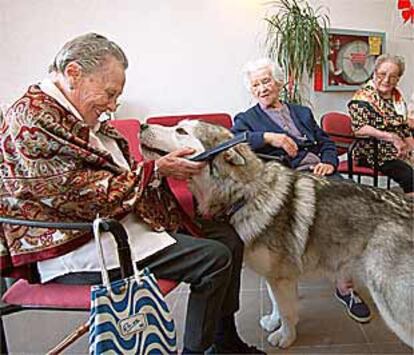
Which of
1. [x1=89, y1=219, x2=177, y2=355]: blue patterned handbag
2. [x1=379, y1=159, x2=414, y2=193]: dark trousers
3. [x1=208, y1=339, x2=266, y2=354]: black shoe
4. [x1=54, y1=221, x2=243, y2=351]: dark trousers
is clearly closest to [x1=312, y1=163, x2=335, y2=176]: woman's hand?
[x1=379, y1=159, x2=414, y2=193]: dark trousers

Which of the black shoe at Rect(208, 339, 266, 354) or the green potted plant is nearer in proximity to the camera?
the black shoe at Rect(208, 339, 266, 354)

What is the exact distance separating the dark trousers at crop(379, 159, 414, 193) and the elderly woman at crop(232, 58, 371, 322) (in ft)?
2.16

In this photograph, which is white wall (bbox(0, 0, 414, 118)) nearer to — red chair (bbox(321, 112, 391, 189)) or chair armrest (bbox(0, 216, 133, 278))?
red chair (bbox(321, 112, 391, 189))

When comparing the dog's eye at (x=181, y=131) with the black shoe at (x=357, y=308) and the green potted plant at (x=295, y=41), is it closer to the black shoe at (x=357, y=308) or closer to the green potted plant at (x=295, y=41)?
the black shoe at (x=357, y=308)

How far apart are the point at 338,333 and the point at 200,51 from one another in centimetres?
243

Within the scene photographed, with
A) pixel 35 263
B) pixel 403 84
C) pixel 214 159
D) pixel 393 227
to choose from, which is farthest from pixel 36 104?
pixel 403 84

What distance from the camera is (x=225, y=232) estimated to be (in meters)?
1.79

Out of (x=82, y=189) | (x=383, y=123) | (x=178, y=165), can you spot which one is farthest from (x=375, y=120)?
(x=82, y=189)

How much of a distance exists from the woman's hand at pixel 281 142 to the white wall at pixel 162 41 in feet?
5.36

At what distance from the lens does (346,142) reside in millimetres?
3193

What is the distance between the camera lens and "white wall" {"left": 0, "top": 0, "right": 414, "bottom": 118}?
3518 millimetres

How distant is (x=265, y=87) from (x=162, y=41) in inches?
59.8

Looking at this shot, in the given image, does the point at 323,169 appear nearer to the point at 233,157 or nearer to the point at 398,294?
the point at 233,157

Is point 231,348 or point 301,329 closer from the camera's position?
point 231,348
